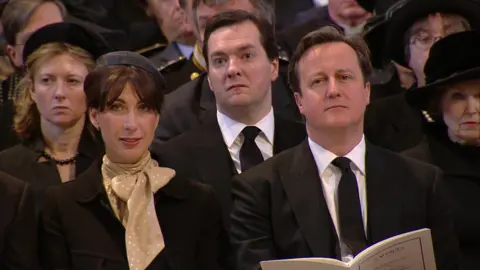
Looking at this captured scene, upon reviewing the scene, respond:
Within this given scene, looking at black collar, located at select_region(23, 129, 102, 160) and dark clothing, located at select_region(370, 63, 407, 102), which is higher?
dark clothing, located at select_region(370, 63, 407, 102)

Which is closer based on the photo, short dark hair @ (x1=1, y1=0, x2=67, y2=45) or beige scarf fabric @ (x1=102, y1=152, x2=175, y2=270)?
beige scarf fabric @ (x1=102, y1=152, x2=175, y2=270)

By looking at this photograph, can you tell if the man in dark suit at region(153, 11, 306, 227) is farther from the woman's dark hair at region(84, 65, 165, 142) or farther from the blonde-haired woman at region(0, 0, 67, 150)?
the blonde-haired woman at region(0, 0, 67, 150)

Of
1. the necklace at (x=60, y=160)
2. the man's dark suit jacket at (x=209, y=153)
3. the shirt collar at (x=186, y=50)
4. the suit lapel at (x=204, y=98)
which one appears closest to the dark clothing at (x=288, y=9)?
the shirt collar at (x=186, y=50)

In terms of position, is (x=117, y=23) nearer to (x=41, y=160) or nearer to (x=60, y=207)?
(x=41, y=160)

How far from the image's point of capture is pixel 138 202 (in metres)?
3.62

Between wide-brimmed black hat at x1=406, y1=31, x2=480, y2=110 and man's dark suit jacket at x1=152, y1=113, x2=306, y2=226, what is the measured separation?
58 centimetres

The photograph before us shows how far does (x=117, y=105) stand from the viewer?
3760 mm

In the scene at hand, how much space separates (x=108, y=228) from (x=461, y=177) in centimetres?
149

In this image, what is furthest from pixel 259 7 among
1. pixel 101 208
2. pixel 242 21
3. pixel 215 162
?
pixel 101 208

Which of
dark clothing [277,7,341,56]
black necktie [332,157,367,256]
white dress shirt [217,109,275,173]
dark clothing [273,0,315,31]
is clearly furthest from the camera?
dark clothing [273,0,315,31]

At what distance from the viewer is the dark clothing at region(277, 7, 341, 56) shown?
527 centimetres

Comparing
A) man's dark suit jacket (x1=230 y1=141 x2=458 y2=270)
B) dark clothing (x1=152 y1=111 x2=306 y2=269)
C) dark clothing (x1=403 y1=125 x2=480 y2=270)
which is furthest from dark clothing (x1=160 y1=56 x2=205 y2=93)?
man's dark suit jacket (x1=230 y1=141 x2=458 y2=270)

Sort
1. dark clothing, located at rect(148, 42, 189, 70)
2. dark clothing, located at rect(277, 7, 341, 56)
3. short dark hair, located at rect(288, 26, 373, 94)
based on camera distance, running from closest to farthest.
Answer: short dark hair, located at rect(288, 26, 373, 94) < dark clothing, located at rect(148, 42, 189, 70) < dark clothing, located at rect(277, 7, 341, 56)

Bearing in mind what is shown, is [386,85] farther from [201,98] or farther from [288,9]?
[288,9]
